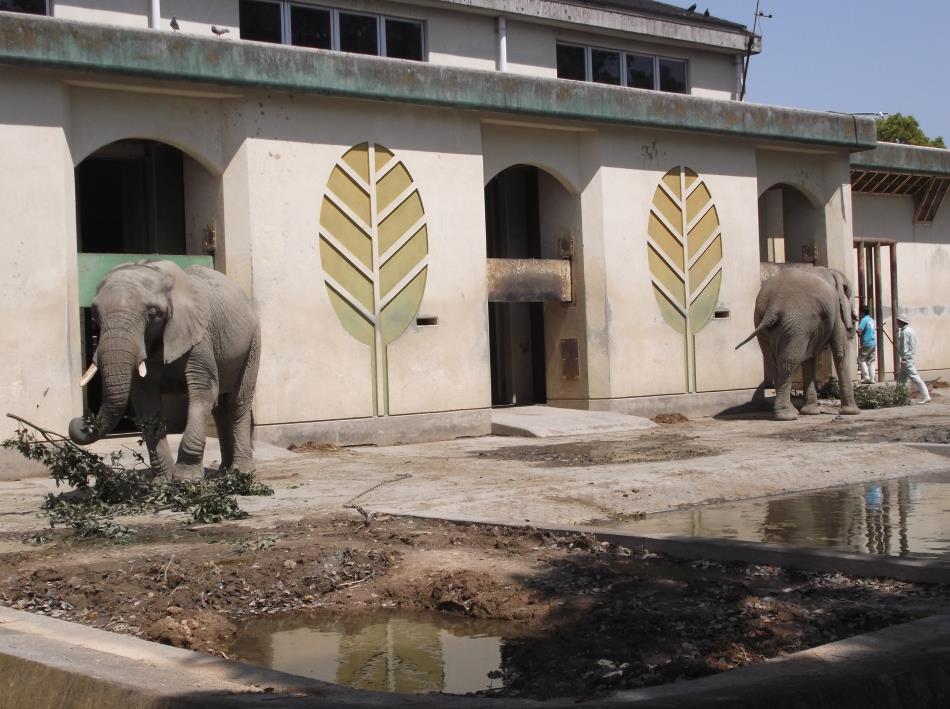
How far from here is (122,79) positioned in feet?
47.9

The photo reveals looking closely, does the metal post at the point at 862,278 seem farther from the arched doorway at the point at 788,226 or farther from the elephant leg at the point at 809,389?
the elephant leg at the point at 809,389

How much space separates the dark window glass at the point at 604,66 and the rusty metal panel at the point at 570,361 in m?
5.73

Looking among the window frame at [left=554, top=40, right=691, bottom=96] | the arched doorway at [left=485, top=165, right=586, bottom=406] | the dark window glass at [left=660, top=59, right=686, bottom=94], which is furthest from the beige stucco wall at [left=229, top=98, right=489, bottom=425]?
the dark window glass at [left=660, top=59, right=686, bottom=94]

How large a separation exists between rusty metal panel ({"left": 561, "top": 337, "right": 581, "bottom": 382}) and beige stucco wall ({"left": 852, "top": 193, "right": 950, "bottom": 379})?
8518 millimetres

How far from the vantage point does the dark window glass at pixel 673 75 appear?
2405 centimetres

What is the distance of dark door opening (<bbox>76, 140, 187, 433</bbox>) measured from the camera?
18156 mm

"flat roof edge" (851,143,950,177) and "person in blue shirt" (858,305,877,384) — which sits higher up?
"flat roof edge" (851,143,950,177)

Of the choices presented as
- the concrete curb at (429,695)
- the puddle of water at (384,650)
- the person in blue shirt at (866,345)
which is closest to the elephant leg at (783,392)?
the person in blue shirt at (866,345)

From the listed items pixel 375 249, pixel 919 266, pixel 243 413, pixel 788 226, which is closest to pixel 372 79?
pixel 375 249

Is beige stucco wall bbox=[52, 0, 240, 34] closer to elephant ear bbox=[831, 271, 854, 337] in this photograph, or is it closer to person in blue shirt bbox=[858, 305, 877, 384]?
elephant ear bbox=[831, 271, 854, 337]

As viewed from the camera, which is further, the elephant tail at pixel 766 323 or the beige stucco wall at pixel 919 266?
the beige stucco wall at pixel 919 266

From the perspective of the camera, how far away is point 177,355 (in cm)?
1078

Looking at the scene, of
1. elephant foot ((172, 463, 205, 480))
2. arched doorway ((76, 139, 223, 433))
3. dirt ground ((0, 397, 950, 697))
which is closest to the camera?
dirt ground ((0, 397, 950, 697))

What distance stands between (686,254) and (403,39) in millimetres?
5715
